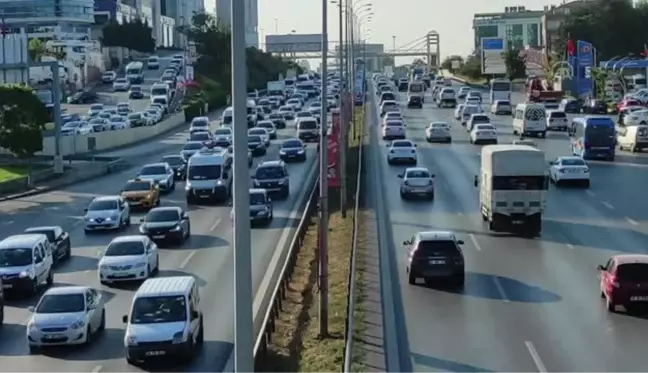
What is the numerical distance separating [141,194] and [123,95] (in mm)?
81031

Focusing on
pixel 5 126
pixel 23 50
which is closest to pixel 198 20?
pixel 23 50

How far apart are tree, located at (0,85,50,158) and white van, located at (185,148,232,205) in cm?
1315

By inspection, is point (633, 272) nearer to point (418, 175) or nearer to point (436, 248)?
point (436, 248)

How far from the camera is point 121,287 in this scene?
3219 centimetres

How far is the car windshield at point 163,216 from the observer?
40188mm

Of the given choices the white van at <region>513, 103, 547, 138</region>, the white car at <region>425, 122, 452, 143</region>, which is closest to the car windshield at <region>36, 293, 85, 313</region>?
the white car at <region>425, 122, 452, 143</region>

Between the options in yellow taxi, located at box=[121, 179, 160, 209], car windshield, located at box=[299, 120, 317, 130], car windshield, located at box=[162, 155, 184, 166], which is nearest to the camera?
yellow taxi, located at box=[121, 179, 160, 209]

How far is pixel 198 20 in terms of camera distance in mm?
151375

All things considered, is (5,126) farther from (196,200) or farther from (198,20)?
(198,20)

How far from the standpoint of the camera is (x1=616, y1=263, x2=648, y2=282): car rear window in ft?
86.7

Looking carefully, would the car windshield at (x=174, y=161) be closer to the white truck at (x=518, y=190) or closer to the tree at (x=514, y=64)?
the white truck at (x=518, y=190)

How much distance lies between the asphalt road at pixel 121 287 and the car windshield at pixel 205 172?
1.45m

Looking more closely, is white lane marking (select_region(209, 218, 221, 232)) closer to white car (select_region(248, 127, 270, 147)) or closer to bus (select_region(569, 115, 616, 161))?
bus (select_region(569, 115, 616, 161))

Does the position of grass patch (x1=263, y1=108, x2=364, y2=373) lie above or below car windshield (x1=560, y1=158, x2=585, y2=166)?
below
